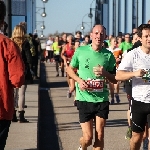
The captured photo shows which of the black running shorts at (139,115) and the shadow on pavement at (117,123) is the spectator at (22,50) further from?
the black running shorts at (139,115)

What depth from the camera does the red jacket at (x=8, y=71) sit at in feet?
17.7

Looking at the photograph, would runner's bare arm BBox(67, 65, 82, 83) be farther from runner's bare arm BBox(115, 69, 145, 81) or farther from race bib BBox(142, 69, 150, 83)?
race bib BBox(142, 69, 150, 83)

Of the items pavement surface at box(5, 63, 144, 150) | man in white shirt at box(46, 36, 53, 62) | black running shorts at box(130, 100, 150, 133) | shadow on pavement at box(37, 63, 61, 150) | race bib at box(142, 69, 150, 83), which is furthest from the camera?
man in white shirt at box(46, 36, 53, 62)

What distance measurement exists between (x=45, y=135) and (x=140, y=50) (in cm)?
436

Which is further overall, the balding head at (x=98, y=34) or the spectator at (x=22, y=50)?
the spectator at (x=22, y=50)

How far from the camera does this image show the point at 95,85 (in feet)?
25.3

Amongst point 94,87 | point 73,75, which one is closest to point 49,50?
point 73,75

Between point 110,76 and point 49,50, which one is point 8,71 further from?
point 49,50

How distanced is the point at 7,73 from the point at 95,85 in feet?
7.84

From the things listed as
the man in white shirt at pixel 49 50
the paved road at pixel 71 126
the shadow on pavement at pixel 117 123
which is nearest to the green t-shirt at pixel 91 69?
the paved road at pixel 71 126

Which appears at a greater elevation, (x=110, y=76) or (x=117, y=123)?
(x=110, y=76)

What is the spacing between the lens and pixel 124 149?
945cm

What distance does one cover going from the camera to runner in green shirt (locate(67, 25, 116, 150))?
25.3ft

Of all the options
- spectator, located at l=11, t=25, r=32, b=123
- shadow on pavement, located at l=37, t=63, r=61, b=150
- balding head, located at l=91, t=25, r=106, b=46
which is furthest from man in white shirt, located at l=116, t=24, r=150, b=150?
spectator, located at l=11, t=25, r=32, b=123
